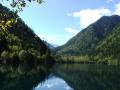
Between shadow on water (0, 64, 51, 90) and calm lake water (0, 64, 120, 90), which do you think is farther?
calm lake water (0, 64, 120, 90)

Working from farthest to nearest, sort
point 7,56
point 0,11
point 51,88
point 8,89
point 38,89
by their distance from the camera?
point 7,56, point 51,88, point 38,89, point 8,89, point 0,11

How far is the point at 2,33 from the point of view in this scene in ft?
33.9

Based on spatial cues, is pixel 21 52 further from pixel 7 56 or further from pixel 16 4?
pixel 16 4

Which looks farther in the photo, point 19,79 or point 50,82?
point 50,82

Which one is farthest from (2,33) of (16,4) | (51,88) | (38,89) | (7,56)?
(7,56)

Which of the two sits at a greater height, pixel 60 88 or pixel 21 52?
pixel 21 52

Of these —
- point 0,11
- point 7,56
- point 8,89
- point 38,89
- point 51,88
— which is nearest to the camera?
point 0,11

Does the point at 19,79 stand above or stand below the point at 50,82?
above

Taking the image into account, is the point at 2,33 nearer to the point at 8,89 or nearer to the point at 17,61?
the point at 8,89

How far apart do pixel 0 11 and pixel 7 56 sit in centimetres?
18134

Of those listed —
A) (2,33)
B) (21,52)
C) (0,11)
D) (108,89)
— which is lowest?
(108,89)

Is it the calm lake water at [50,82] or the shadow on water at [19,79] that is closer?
the shadow on water at [19,79]

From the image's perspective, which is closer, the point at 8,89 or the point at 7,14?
the point at 7,14

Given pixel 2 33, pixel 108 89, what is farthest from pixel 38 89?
pixel 2 33
